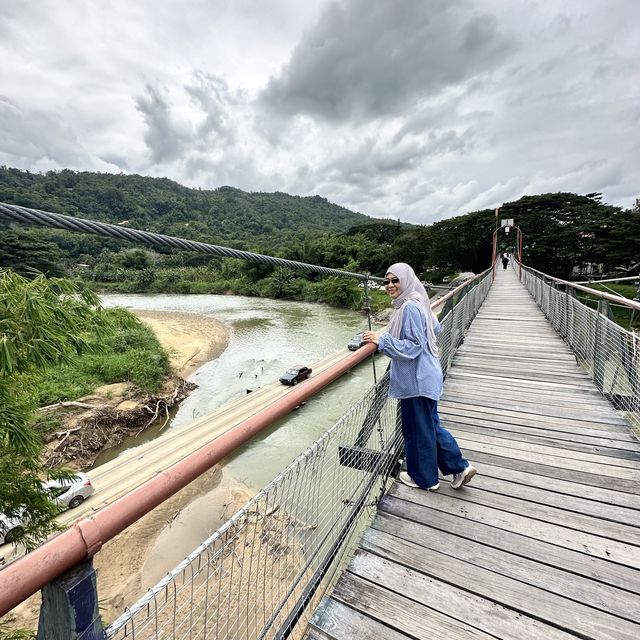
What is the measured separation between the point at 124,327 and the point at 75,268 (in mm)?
58288

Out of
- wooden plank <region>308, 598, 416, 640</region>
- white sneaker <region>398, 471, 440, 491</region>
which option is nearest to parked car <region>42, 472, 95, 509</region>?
white sneaker <region>398, 471, 440, 491</region>

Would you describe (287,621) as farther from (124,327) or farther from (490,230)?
(490,230)

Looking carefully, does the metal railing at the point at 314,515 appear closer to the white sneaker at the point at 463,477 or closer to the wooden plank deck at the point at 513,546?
the wooden plank deck at the point at 513,546

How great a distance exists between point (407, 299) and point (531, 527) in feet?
4.55

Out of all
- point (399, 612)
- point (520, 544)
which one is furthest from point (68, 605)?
point (520, 544)

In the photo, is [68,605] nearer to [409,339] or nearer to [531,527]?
[409,339]

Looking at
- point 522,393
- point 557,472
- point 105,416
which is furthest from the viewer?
point 105,416

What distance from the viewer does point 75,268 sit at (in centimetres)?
5100

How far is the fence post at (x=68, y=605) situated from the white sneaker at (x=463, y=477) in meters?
1.98

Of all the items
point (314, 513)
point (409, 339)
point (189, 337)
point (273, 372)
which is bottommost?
point (273, 372)

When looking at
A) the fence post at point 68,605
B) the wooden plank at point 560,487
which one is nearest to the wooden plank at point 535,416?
the wooden plank at point 560,487

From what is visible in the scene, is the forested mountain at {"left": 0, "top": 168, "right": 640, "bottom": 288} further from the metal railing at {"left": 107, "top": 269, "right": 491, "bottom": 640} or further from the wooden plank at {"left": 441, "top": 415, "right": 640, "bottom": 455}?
the wooden plank at {"left": 441, "top": 415, "right": 640, "bottom": 455}

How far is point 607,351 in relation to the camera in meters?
3.37

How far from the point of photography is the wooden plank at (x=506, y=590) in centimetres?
136
